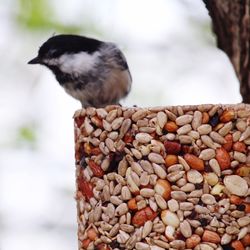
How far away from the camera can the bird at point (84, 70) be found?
224cm

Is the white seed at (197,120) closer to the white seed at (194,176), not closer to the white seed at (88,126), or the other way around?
the white seed at (194,176)

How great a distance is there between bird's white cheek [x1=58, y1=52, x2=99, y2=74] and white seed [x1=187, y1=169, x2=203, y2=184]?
32.8 inches

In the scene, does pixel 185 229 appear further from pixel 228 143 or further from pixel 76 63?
pixel 76 63

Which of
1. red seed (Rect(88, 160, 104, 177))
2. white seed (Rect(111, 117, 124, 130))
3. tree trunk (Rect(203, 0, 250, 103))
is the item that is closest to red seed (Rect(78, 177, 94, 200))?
red seed (Rect(88, 160, 104, 177))

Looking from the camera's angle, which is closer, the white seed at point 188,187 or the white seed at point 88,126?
the white seed at point 188,187

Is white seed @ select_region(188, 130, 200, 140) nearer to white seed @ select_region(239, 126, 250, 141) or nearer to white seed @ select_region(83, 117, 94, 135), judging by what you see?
white seed @ select_region(239, 126, 250, 141)

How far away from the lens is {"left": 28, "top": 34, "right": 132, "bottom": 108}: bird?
2.24 meters

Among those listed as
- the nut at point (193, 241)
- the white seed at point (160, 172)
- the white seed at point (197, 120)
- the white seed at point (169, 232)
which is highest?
the white seed at point (197, 120)

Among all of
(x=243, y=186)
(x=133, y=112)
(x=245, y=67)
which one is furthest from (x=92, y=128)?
(x=245, y=67)

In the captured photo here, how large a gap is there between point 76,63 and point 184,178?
0.84 meters

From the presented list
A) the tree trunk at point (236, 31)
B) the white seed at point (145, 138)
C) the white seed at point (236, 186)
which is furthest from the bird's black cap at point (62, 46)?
the white seed at point (236, 186)

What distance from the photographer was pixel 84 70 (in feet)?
7.58

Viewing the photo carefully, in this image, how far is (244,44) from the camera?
2.33 m

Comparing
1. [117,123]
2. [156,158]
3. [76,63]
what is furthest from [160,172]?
[76,63]
